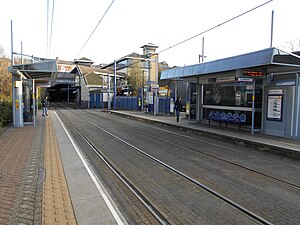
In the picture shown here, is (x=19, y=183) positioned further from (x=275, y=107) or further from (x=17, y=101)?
(x=17, y=101)

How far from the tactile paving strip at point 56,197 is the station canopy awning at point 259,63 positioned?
887 cm

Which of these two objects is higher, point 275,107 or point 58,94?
point 58,94

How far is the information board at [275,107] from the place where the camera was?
41.0 ft

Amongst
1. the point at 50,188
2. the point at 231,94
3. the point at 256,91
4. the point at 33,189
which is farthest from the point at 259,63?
the point at 33,189

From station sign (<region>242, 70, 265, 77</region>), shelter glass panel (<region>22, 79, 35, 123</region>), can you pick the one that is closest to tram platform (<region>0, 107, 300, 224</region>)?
station sign (<region>242, 70, 265, 77</region>)

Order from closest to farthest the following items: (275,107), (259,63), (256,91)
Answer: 1. (259,63)
2. (275,107)
3. (256,91)

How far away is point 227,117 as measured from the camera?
52.8 feet

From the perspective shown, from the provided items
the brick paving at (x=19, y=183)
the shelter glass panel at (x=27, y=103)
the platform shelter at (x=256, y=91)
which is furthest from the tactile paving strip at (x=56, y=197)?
the shelter glass panel at (x=27, y=103)

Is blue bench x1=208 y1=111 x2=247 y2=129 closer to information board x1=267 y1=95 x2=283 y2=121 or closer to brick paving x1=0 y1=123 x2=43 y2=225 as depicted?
information board x1=267 y1=95 x2=283 y2=121

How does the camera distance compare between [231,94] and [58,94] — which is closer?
[231,94]

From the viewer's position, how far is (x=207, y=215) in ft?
14.6

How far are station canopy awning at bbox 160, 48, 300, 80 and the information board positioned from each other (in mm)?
1372

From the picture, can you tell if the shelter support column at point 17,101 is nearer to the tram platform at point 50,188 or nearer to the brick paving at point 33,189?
the tram platform at point 50,188

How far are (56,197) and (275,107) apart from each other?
10.9 meters
